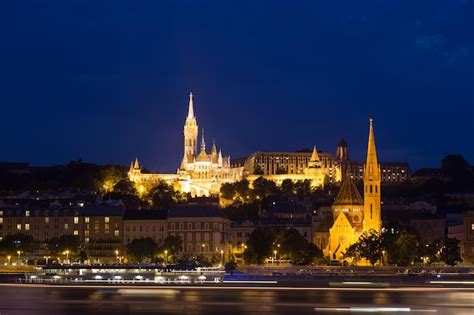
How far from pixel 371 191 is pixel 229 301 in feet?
281

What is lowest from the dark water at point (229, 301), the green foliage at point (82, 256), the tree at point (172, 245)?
the dark water at point (229, 301)

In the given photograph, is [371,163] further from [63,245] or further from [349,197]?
[63,245]

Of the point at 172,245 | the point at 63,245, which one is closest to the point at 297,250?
the point at 172,245

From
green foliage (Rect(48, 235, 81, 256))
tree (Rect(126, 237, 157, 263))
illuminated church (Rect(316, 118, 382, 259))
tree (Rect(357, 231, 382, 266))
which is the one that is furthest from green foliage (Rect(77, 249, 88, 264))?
tree (Rect(357, 231, 382, 266))

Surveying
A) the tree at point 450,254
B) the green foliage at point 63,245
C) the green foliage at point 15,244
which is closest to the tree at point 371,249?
the tree at point 450,254

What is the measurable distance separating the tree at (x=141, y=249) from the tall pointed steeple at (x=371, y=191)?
30.5 meters

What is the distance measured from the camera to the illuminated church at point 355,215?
144m

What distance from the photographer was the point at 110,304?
199ft

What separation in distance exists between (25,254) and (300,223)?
4755 cm

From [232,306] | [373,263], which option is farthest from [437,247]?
[232,306]

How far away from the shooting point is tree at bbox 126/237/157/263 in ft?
461

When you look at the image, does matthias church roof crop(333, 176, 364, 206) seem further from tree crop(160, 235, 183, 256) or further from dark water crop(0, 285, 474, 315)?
dark water crop(0, 285, 474, 315)

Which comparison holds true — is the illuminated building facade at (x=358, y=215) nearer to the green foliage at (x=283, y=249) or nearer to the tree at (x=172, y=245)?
the green foliage at (x=283, y=249)

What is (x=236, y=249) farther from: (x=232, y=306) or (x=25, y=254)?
(x=232, y=306)
